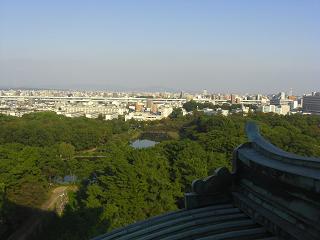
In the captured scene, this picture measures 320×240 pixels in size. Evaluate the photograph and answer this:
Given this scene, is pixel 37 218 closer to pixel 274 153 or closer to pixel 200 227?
pixel 200 227

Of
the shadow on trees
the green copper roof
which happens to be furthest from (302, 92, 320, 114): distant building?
the green copper roof

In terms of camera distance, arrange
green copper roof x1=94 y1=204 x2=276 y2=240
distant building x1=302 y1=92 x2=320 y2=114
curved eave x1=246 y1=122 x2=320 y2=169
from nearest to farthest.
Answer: curved eave x1=246 y1=122 x2=320 y2=169, green copper roof x1=94 y1=204 x2=276 y2=240, distant building x1=302 y1=92 x2=320 y2=114

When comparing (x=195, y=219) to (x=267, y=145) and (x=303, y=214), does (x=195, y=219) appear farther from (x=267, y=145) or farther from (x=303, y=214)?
(x=303, y=214)

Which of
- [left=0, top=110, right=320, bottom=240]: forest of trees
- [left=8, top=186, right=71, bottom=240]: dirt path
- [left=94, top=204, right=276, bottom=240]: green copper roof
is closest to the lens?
[left=94, top=204, right=276, bottom=240]: green copper roof

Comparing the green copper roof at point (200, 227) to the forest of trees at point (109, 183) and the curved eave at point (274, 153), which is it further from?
the forest of trees at point (109, 183)

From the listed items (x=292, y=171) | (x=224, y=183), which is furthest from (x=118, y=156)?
(x=292, y=171)

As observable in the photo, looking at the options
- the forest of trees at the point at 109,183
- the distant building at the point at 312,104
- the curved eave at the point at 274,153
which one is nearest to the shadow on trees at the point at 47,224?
the forest of trees at the point at 109,183

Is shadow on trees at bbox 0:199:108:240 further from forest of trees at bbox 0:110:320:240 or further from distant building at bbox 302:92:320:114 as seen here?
distant building at bbox 302:92:320:114

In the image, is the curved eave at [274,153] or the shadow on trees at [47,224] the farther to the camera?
the shadow on trees at [47,224]
